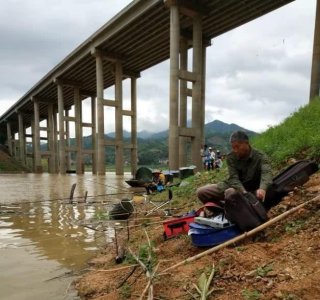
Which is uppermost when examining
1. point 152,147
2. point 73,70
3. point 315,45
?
point 73,70

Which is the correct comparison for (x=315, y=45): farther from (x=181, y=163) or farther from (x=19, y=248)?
(x=19, y=248)

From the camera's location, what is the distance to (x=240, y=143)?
4617 millimetres

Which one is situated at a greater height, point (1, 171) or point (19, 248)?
point (19, 248)

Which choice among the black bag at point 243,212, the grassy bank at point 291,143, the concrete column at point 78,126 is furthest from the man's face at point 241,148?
the concrete column at point 78,126

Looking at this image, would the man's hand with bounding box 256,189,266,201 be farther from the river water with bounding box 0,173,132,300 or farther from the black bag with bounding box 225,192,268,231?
the river water with bounding box 0,173,132,300

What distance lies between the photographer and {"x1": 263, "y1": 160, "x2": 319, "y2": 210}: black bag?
15.7ft

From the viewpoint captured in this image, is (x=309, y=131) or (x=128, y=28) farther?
(x=128, y=28)

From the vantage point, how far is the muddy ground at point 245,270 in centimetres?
295

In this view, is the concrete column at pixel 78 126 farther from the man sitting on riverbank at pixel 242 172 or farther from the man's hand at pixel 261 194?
the man's hand at pixel 261 194

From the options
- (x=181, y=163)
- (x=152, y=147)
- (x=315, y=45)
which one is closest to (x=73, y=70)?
(x=181, y=163)

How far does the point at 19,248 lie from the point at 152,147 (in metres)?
153

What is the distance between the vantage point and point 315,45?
20266mm

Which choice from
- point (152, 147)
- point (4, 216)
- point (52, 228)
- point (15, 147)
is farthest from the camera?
point (152, 147)

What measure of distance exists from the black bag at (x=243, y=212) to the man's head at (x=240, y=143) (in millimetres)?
755
